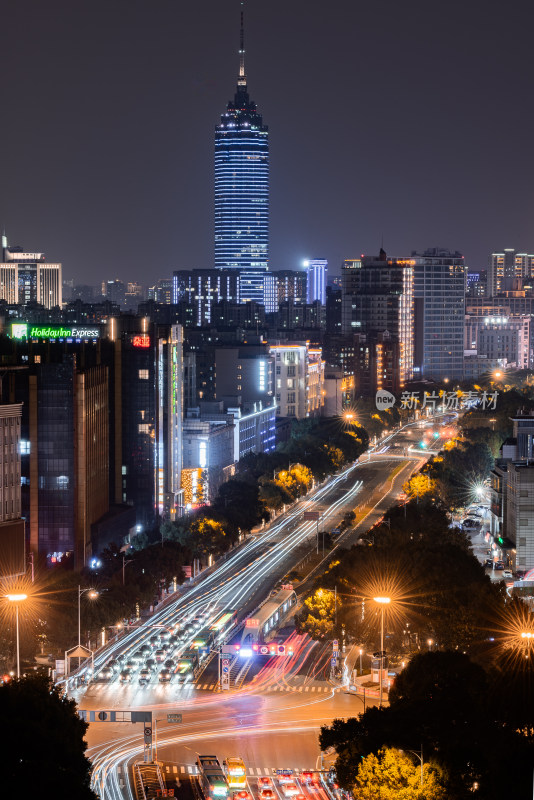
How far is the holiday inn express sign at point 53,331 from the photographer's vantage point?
77875mm

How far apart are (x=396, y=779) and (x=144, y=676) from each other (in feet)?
55.8

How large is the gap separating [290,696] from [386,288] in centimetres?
13470

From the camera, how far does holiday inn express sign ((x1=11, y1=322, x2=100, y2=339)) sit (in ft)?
255

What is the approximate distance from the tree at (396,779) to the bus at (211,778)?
159 inches

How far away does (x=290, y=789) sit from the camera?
36.9 metres

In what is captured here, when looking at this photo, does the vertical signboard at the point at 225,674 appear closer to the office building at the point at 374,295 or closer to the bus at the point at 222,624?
the bus at the point at 222,624

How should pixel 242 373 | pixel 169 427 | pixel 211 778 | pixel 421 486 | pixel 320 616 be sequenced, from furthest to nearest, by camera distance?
pixel 242 373
pixel 421 486
pixel 169 427
pixel 320 616
pixel 211 778

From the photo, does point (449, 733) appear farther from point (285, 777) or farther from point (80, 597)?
point (80, 597)

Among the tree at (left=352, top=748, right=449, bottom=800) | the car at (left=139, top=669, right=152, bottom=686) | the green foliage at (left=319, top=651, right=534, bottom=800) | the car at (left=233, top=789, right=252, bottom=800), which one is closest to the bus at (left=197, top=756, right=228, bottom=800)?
the car at (left=233, top=789, right=252, bottom=800)

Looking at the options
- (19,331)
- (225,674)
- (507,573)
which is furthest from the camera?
(19,331)

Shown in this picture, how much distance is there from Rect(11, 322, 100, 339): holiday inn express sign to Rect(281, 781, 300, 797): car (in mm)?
44417

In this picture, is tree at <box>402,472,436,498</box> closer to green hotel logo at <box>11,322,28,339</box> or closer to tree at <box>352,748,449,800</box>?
green hotel logo at <box>11,322,28,339</box>

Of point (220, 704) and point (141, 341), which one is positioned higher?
point (141, 341)

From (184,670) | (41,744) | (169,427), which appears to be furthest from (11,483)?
(41,744)
